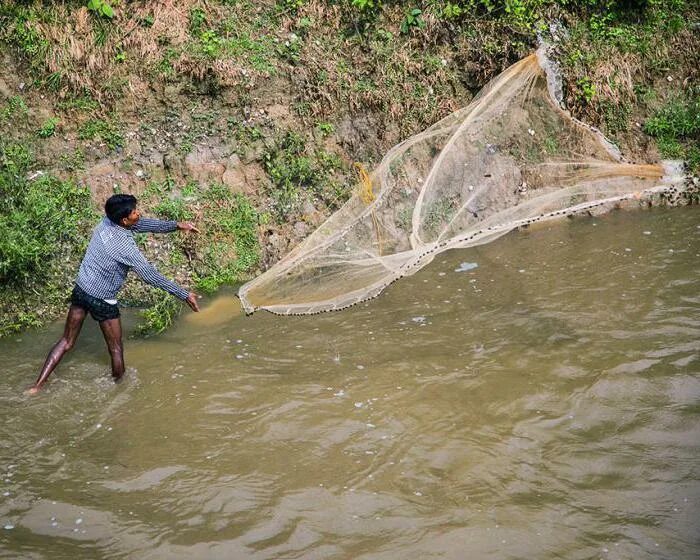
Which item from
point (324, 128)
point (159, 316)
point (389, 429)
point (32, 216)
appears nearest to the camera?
point (389, 429)

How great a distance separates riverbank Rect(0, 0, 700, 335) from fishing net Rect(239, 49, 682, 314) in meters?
1.40

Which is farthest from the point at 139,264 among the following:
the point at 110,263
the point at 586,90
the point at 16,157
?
Result: the point at 586,90

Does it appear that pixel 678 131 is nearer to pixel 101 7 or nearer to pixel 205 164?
pixel 205 164

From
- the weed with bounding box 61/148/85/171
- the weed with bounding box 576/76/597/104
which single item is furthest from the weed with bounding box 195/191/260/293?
the weed with bounding box 576/76/597/104

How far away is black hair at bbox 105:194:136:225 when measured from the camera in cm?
558

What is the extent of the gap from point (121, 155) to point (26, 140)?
1004mm

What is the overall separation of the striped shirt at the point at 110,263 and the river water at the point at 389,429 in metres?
0.83

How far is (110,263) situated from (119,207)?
0.45 metres

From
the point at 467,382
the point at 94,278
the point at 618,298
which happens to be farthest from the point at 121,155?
the point at 618,298

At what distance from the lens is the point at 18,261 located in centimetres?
698

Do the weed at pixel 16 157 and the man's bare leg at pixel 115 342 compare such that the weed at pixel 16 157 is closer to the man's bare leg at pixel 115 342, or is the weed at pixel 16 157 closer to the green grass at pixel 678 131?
the man's bare leg at pixel 115 342

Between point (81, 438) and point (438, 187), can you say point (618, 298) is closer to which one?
point (438, 187)

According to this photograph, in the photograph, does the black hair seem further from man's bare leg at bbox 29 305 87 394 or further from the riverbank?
the riverbank

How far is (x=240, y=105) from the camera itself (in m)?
8.63
